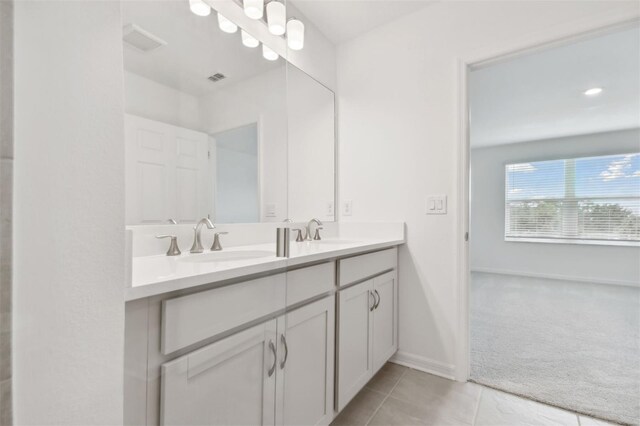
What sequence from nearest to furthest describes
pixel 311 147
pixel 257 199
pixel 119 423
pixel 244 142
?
1. pixel 119 423
2. pixel 244 142
3. pixel 257 199
4. pixel 311 147

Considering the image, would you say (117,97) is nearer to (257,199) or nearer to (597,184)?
(257,199)

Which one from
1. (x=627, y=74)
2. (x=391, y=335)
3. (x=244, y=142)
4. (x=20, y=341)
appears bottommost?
(x=391, y=335)

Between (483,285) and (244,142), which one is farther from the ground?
(244,142)

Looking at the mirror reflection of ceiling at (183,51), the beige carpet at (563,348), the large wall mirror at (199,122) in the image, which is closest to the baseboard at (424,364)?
the beige carpet at (563,348)

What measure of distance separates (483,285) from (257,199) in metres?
4.02

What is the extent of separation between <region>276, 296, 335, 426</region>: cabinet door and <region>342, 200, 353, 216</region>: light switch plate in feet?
3.36

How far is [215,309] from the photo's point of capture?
2.64 feet

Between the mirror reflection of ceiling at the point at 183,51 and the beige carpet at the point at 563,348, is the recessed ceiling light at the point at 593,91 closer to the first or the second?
the beige carpet at the point at 563,348

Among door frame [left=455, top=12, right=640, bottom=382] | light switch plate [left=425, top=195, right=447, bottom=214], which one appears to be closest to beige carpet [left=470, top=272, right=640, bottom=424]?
door frame [left=455, top=12, right=640, bottom=382]

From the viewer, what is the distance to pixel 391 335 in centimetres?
186

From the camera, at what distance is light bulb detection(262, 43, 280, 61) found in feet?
5.36

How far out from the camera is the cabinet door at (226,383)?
0.71m

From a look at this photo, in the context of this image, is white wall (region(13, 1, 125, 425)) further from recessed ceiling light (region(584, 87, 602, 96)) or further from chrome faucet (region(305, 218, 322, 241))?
recessed ceiling light (region(584, 87, 602, 96))

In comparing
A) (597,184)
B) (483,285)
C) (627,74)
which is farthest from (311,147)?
(597,184)
